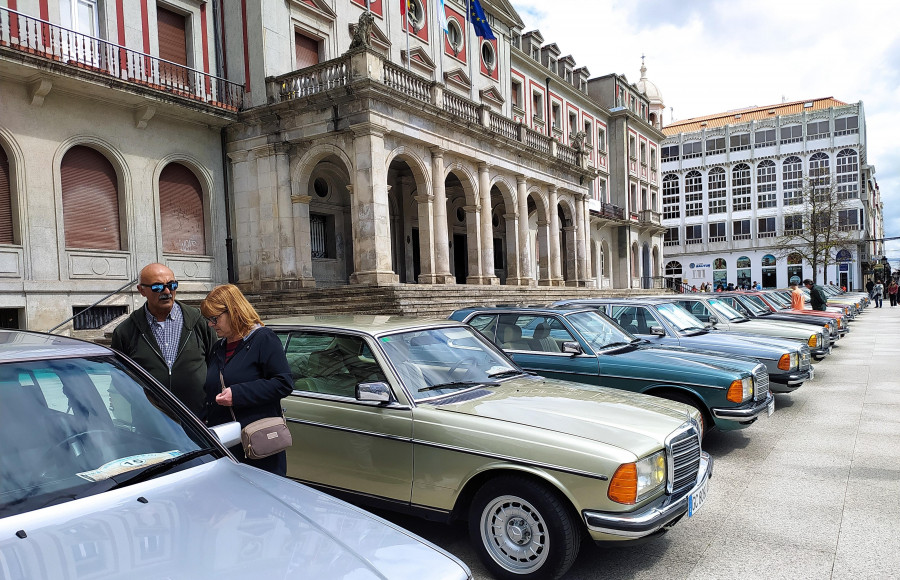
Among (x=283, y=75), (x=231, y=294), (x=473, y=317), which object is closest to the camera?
(x=231, y=294)

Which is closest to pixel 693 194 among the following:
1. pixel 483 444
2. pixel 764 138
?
pixel 764 138

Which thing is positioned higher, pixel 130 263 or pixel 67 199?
pixel 67 199

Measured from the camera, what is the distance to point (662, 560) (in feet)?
13.1

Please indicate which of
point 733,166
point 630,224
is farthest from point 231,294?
point 733,166

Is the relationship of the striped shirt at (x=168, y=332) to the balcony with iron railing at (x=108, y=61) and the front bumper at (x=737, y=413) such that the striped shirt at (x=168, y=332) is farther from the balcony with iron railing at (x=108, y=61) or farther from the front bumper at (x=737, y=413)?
the balcony with iron railing at (x=108, y=61)

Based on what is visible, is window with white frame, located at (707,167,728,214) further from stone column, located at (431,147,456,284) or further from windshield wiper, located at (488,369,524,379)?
windshield wiper, located at (488,369,524,379)

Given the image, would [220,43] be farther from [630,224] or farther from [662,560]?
[630,224]

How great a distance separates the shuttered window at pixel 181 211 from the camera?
17734mm

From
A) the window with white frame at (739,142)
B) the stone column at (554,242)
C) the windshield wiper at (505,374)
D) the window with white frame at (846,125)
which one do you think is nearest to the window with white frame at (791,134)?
the window with white frame at (846,125)

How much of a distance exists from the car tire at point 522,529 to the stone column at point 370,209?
13.6 metres

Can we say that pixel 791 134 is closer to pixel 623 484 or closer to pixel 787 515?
pixel 787 515

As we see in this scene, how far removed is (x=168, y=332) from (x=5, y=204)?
1356 cm

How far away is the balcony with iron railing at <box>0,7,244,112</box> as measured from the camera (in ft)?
46.0

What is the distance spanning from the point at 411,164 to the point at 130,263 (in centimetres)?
887
